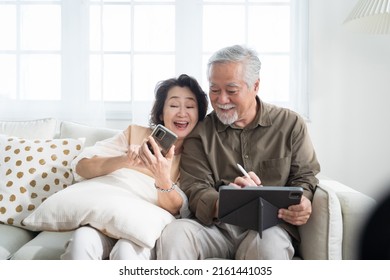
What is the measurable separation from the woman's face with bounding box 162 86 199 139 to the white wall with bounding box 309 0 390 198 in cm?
103

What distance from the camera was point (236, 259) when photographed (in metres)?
1.55

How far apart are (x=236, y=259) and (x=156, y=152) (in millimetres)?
436

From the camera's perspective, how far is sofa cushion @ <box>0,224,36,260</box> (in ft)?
5.27

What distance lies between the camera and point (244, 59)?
1.74 meters

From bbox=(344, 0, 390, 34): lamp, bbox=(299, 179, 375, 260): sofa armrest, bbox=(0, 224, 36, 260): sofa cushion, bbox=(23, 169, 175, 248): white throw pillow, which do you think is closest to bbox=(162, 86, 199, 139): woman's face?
bbox=(23, 169, 175, 248): white throw pillow

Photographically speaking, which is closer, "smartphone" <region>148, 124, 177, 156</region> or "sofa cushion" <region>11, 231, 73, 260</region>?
"sofa cushion" <region>11, 231, 73, 260</region>

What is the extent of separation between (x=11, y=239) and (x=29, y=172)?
0.29 metres

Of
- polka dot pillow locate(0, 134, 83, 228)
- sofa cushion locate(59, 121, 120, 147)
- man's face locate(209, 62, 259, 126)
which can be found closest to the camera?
man's face locate(209, 62, 259, 126)

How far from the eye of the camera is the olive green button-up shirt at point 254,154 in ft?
5.49

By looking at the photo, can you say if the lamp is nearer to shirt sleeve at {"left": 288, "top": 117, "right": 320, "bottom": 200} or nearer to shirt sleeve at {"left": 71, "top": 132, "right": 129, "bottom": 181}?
shirt sleeve at {"left": 288, "top": 117, "right": 320, "bottom": 200}

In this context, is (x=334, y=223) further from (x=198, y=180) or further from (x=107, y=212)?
(x=107, y=212)

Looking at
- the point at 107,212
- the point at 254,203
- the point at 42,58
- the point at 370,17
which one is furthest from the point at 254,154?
the point at 42,58

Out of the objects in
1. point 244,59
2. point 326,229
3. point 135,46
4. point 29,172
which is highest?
point 135,46

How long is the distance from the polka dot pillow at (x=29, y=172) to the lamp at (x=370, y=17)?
145 cm
